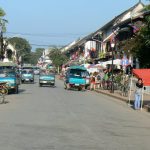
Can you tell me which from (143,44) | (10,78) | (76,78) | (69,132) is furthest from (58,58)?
(69,132)

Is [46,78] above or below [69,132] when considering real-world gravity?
above

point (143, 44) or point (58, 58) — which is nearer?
point (143, 44)

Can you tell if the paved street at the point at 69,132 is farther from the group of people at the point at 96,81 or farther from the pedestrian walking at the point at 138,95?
the group of people at the point at 96,81

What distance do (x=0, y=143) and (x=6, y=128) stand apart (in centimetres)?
317

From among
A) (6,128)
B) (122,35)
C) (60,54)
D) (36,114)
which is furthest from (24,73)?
(60,54)

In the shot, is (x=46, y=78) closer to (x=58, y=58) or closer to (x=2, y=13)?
(x=2, y=13)

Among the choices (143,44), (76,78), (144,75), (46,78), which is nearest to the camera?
(143,44)

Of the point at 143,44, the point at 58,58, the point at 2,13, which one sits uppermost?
the point at 2,13

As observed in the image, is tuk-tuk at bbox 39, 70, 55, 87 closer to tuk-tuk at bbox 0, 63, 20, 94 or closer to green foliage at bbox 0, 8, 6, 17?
green foliage at bbox 0, 8, 6, 17

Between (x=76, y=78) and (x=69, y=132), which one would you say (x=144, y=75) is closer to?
(x=69, y=132)

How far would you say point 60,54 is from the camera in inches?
5527

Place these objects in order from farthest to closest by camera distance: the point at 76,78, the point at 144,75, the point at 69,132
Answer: the point at 76,78, the point at 144,75, the point at 69,132

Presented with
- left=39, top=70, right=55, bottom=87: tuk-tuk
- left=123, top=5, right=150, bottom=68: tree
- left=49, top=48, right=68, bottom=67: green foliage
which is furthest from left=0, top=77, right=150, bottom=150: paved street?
left=49, top=48, right=68, bottom=67: green foliage

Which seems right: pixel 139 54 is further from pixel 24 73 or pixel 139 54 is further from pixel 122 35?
pixel 24 73
